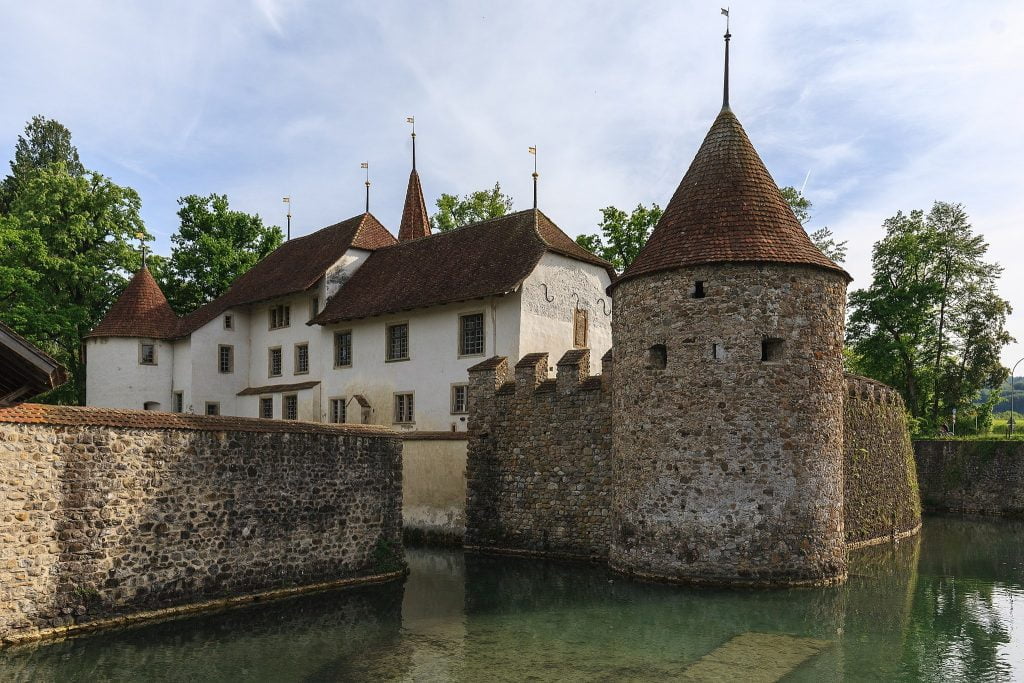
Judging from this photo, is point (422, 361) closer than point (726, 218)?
No

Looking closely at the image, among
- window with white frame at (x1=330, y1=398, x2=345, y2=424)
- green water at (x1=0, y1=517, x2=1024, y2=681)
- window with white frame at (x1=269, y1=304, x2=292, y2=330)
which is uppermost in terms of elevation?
window with white frame at (x1=269, y1=304, x2=292, y2=330)

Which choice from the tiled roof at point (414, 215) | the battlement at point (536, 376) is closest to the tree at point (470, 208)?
the tiled roof at point (414, 215)

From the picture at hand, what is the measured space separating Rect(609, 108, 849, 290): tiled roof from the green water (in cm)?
611

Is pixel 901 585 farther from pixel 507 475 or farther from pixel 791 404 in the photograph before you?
pixel 507 475

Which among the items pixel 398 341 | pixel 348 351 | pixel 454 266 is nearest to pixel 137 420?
A: pixel 398 341

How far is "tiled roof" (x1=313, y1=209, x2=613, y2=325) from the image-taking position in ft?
77.2

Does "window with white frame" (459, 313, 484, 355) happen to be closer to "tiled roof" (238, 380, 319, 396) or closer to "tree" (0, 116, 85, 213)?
"tiled roof" (238, 380, 319, 396)

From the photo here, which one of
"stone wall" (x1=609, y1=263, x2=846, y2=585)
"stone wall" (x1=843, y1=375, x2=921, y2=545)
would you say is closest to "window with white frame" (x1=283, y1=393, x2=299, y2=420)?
"stone wall" (x1=609, y1=263, x2=846, y2=585)

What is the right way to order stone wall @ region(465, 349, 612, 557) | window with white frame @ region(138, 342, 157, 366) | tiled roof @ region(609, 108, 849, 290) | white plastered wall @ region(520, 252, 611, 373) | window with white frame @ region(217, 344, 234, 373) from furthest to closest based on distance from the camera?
window with white frame @ region(217, 344, 234, 373) < window with white frame @ region(138, 342, 157, 366) < white plastered wall @ region(520, 252, 611, 373) < stone wall @ region(465, 349, 612, 557) < tiled roof @ region(609, 108, 849, 290)

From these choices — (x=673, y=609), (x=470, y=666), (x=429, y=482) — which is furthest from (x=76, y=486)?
(x=429, y=482)

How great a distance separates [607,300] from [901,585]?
1197cm

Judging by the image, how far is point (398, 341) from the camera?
25.7 m

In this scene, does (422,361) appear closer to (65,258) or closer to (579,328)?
(579,328)

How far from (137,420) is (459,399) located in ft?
37.6
